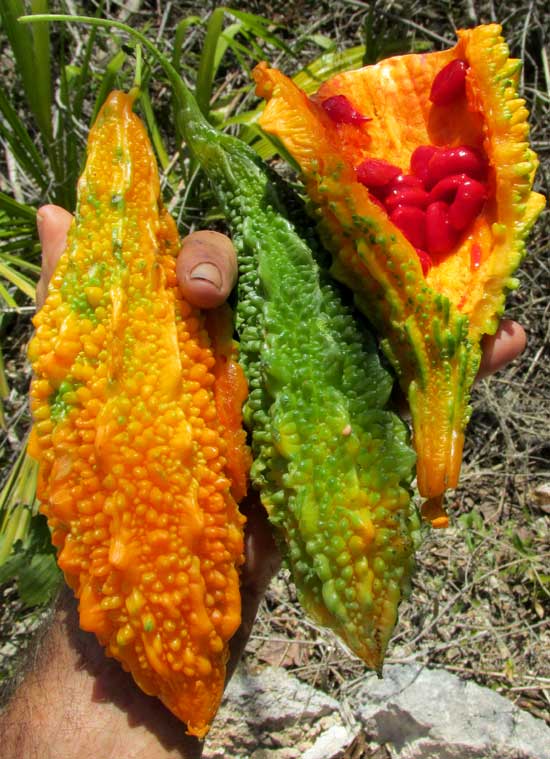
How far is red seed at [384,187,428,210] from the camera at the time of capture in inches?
65.7

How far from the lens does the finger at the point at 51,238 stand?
1.80m

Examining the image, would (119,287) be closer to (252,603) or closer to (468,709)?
(252,603)

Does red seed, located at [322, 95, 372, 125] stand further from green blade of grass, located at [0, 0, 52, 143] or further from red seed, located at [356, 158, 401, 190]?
green blade of grass, located at [0, 0, 52, 143]

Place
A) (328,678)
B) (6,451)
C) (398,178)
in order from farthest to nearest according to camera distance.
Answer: (6,451) → (328,678) → (398,178)

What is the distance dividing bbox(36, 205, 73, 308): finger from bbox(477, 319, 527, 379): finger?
1.16m

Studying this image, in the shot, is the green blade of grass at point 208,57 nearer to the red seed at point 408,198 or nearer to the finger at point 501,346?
the red seed at point 408,198

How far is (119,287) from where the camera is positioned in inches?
54.3

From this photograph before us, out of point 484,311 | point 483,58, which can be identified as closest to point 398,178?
point 483,58

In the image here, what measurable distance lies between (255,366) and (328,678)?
4.36 ft

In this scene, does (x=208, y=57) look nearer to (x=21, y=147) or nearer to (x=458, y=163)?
(x=21, y=147)

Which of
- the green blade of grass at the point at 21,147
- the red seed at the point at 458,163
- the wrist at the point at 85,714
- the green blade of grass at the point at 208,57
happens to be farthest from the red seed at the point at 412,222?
the green blade of grass at the point at 21,147

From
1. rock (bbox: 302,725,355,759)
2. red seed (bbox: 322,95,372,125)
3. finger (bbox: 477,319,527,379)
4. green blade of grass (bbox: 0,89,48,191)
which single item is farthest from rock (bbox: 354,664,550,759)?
green blade of grass (bbox: 0,89,48,191)

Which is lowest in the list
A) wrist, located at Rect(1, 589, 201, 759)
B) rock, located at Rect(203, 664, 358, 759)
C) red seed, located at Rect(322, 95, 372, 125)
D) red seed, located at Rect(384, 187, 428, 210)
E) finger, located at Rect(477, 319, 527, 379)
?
rock, located at Rect(203, 664, 358, 759)

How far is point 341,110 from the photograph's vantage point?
177 centimetres
